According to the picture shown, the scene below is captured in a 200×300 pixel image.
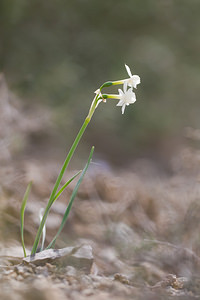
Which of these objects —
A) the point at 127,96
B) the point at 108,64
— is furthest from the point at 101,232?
the point at 108,64

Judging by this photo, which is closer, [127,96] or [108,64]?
[127,96]

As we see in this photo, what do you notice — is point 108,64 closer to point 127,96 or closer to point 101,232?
point 101,232

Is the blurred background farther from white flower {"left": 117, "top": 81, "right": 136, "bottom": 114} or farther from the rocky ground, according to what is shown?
white flower {"left": 117, "top": 81, "right": 136, "bottom": 114}

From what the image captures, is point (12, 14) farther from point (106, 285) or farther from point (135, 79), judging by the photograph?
point (106, 285)

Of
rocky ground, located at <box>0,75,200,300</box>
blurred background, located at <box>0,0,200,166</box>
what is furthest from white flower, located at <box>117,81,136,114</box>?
blurred background, located at <box>0,0,200,166</box>

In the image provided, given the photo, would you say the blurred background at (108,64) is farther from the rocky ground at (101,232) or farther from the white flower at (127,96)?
the white flower at (127,96)

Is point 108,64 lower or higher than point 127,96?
higher

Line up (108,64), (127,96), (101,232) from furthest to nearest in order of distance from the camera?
1. (108,64)
2. (101,232)
3. (127,96)

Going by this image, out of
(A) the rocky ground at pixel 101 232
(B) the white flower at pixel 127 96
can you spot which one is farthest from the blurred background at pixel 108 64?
(B) the white flower at pixel 127 96
